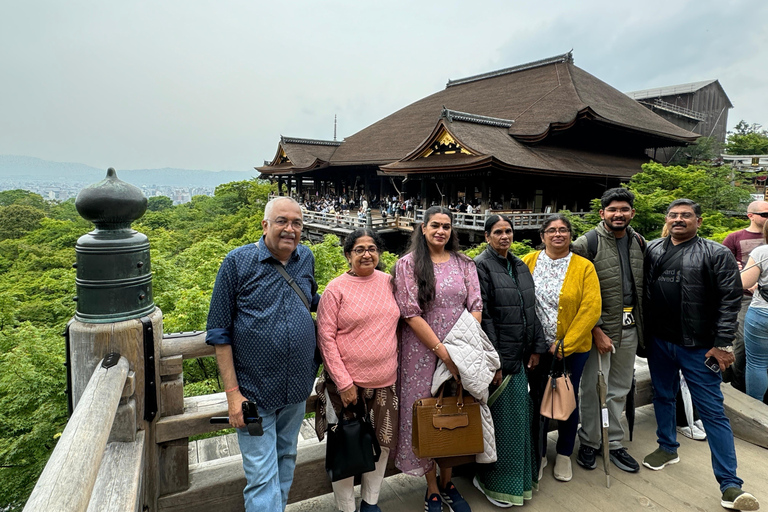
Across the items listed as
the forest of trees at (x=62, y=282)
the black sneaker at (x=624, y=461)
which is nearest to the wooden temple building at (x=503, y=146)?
the forest of trees at (x=62, y=282)

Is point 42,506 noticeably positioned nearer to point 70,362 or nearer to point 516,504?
point 70,362

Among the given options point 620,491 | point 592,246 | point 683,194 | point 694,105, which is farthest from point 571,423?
point 694,105

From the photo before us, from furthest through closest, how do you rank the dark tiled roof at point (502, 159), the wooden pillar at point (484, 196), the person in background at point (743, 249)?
1. the wooden pillar at point (484, 196)
2. the dark tiled roof at point (502, 159)
3. the person in background at point (743, 249)

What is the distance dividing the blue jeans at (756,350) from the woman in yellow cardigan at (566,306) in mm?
1496

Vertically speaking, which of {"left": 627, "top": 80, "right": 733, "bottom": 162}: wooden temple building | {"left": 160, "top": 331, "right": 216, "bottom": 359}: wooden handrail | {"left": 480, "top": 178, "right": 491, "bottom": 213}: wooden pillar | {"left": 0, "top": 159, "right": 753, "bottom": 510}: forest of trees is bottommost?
{"left": 0, "top": 159, "right": 753, "bottom": 510}: forest of trees

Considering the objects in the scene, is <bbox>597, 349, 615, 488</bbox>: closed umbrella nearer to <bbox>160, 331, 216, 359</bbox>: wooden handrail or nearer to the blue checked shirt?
the blue checked shirt

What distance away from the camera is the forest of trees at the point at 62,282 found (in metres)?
4.35

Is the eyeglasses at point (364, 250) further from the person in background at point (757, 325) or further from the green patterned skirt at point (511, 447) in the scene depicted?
the person in background at point (757, 325)

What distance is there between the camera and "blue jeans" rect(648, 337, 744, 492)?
2.50 meters

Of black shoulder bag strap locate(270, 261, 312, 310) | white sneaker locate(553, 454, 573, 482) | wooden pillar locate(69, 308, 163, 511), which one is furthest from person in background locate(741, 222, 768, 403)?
wooden pillar locate(69, 308, 163, 511)

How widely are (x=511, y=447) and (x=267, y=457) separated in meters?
1.34

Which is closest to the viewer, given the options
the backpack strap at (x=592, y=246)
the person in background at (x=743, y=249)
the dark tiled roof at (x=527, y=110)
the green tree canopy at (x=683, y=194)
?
the backpack strap at (x=592, y=246)

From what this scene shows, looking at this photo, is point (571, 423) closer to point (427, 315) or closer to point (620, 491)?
point (620, 491)

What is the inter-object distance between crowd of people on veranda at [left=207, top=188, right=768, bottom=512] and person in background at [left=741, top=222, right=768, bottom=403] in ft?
0.05
